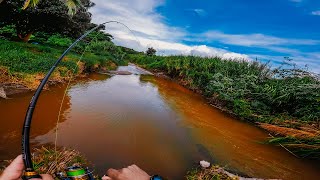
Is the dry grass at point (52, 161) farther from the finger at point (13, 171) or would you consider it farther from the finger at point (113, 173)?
the finger at point (13, 171)

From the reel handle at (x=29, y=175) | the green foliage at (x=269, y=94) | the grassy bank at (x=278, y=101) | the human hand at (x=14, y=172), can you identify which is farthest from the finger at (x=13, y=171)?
the green foliage at (x=269, y=94)

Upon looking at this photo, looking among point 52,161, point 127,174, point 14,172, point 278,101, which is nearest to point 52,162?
point 52,161

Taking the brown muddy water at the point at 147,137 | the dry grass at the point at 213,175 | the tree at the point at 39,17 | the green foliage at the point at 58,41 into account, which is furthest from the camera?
the green foliage at the point at 58,41

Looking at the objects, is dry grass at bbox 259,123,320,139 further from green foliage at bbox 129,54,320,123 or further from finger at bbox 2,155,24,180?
finger at bbox 2,155,24,180

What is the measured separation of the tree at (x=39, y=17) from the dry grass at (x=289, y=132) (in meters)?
13.9

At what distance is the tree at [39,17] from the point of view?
49.6 ft

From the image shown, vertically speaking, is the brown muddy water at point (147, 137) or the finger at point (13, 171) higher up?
the finger at point (13, 171)

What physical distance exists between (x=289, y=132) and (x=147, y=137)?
360cm

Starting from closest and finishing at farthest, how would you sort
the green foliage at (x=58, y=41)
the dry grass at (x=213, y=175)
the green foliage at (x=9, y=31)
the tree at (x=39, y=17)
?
the dry grass at (x=213, y=175), the tree at (x=39, y=17), the green foliage at (x=9, y=31), the green foliage at (x=58, y=41)

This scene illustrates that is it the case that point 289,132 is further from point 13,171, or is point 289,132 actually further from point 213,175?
point 13,171

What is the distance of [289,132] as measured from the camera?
6238 millimetres

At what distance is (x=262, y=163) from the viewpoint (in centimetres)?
502

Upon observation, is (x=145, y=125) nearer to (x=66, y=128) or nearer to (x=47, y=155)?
(x=66, y=128)

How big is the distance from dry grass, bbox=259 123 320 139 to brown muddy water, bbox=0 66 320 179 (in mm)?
259
